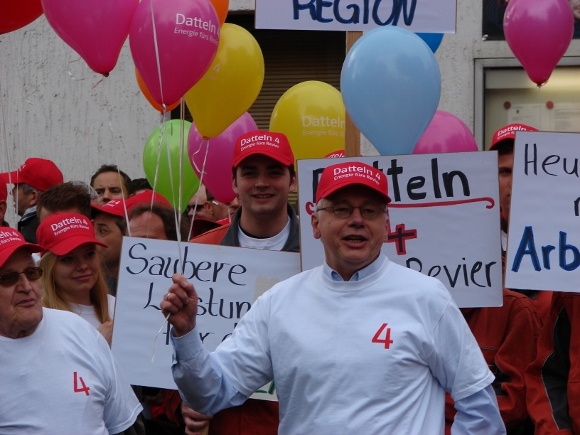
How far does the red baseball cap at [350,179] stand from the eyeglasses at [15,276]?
3.44ft

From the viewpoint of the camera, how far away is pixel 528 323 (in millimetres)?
4754

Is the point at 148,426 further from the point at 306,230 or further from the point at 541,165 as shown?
the point at 541,165

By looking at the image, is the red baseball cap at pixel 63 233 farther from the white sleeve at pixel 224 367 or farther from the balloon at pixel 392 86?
the white sleeve at pixel 224 367

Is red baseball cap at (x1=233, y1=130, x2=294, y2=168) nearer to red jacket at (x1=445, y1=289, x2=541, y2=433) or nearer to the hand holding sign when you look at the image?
red jacket at (x1=445, y1=289, x2=541, y2=433)

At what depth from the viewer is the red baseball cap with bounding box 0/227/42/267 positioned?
4.18 m

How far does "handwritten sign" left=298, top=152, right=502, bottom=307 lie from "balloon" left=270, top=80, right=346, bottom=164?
175 cm

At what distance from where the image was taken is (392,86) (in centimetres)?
546

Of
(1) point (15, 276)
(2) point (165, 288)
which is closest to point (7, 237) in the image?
(1) point (15, 276)

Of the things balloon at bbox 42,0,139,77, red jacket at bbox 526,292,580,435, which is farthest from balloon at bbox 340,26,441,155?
red jacket at bbox 526,292,580,435

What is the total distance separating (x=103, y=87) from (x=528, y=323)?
6.28 meters

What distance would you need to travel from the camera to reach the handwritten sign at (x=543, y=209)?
186 inches

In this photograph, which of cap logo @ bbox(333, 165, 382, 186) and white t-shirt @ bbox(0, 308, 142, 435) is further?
white t-shirt @ bbox(0, 308, 142, 435)

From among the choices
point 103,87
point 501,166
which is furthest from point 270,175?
point 103,87

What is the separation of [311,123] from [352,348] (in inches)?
122
